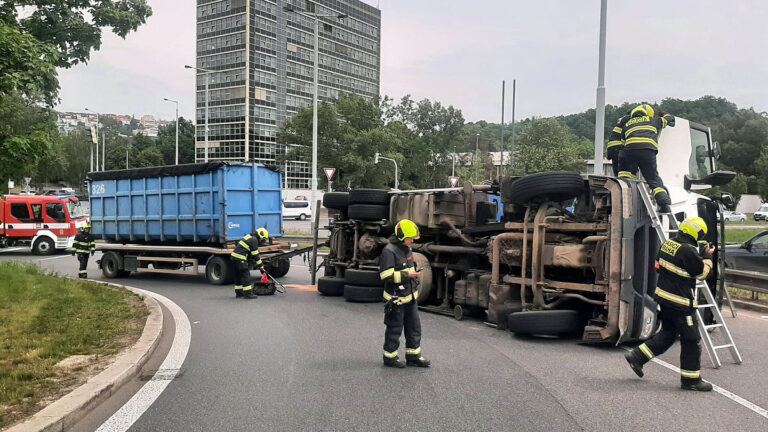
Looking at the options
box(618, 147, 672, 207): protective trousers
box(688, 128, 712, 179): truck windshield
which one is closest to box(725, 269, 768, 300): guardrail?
box(688, 128, 712, 179): truck windshield

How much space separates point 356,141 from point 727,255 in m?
35.7

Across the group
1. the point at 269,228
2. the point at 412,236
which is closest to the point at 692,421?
the point at 412,236

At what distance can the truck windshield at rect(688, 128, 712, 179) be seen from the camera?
8.53m

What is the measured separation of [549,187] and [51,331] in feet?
22.0

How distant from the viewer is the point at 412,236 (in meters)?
6.33

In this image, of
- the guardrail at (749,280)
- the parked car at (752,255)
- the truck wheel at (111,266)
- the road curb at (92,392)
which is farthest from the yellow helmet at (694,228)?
the truck wheel at (111,266)

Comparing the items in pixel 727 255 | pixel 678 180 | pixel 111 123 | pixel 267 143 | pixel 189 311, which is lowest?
pixel 189 311

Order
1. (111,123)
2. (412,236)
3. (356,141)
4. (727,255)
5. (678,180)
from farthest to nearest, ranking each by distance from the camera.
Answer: (111,123) → (356,141) → (727,255) → (678,180) → (412,236)

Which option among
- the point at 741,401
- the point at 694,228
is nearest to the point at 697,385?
the point at 741,401

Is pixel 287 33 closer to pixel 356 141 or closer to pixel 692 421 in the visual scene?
pixel 356 141

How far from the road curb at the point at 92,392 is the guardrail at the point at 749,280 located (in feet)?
32.0

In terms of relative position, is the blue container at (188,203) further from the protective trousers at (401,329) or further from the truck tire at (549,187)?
the protective trousers at (401,329)

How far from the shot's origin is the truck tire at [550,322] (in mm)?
7266

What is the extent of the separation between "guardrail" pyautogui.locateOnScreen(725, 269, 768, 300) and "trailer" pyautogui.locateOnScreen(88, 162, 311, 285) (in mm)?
8648
